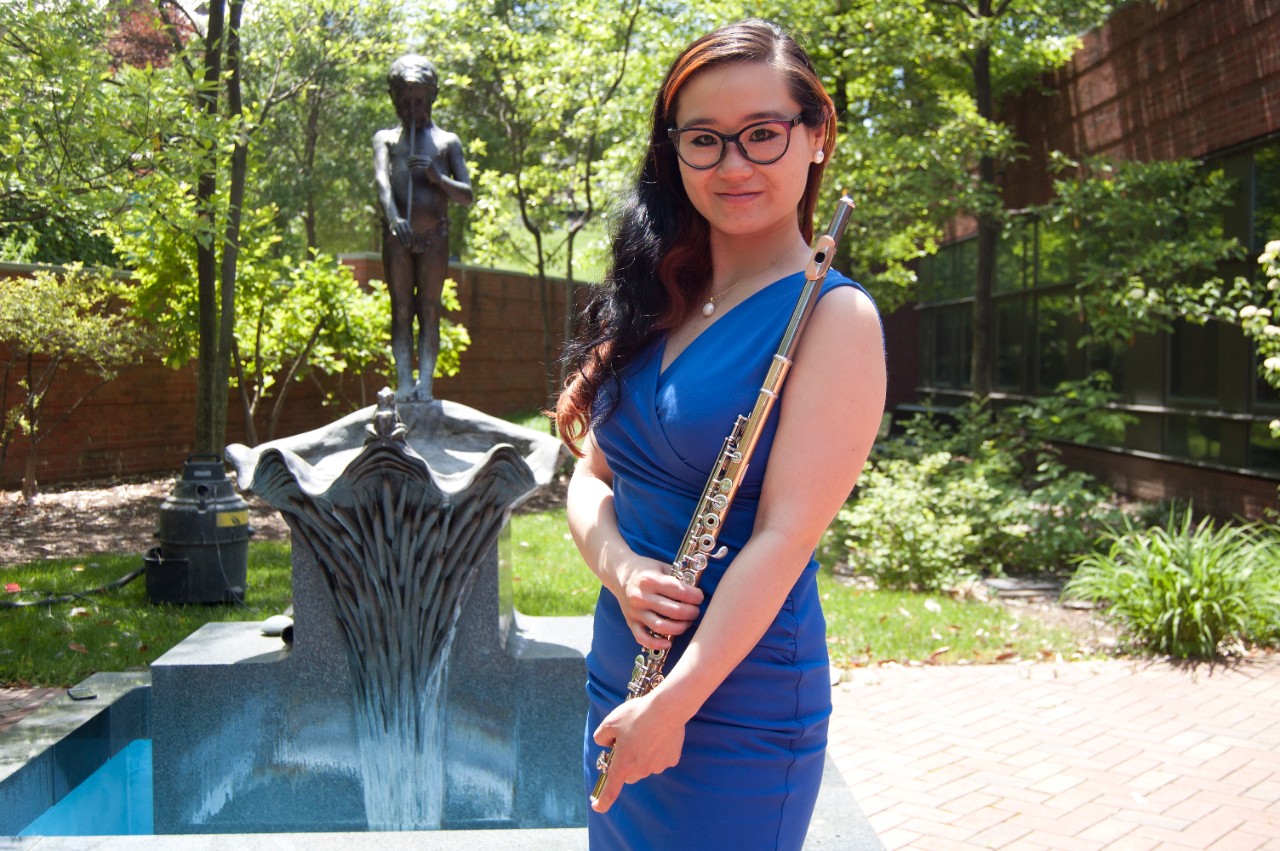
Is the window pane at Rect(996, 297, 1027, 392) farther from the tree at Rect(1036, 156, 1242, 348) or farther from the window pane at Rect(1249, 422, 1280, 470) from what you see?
the window pane at Rect(1249, 422, 1280, 470)

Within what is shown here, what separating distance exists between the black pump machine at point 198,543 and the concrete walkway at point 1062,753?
184 centimetres

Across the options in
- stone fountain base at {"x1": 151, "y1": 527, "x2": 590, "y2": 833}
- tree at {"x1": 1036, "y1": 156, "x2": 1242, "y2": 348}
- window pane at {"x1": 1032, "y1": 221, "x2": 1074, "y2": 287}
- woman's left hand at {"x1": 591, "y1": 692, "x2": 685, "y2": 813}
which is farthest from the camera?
window pane at {"x1": 1032, "y1": 221, "x2": 1074, "y2": 287}

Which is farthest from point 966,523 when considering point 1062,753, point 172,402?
point 172,402

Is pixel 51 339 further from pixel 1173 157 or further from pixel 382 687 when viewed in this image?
pixel 1173 157

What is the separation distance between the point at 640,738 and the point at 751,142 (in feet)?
2.93

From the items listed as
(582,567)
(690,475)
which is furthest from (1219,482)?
(690,475)

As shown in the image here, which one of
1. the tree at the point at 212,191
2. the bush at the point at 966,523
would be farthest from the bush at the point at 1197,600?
the tree at the point at 212,191

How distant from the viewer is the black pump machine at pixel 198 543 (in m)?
7.59

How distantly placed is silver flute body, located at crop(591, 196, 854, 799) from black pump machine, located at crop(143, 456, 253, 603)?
652 centimetres

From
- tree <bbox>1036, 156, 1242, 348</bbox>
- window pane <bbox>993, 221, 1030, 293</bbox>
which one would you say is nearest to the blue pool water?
tree <bbox>1036, 156, 1242, 348</bbox>

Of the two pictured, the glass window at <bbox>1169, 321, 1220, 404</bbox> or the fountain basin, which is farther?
the glass window at <bbox>1169, 321, 1220, 404</bbox>

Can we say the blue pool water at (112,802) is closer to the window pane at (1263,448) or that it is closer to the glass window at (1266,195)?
the window pane at (1263,448)

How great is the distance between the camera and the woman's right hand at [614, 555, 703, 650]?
1.65 meters

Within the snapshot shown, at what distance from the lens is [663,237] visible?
79.5 inches
